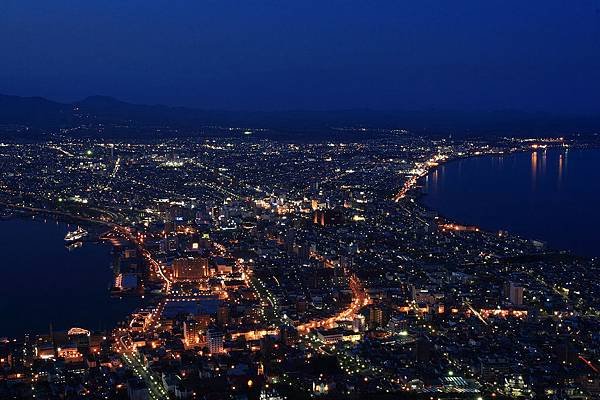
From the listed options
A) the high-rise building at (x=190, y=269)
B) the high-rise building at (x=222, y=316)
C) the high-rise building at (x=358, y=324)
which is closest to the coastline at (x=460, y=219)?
the high-rise building at (x=358, y=324)

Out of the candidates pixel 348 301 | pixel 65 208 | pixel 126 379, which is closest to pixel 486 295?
pixel 348 301

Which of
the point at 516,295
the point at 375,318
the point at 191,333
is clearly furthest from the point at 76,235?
the point at 516,295

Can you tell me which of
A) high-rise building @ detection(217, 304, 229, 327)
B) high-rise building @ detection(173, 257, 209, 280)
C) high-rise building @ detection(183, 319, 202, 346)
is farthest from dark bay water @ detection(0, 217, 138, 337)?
high-rise building @ detection(217, 304, 229, 327)

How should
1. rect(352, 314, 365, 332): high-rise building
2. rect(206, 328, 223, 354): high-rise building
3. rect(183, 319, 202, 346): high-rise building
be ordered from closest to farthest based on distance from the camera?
rect(206, 328, 223, 354): high-rise building
rect(183, 319, 202, 346): high-rise building
rect(352, 314, 365, 332): high-rise building

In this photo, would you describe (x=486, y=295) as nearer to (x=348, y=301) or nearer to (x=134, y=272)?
(x=348, y=301)

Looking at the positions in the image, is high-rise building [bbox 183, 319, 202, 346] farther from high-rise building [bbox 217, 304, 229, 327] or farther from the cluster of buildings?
high-rise building [bbox 217, 304, 229, 327]

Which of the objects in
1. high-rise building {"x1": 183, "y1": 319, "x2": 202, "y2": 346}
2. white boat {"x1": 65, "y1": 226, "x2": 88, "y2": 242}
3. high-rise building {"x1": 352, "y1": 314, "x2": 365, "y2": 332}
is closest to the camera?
high-rise building {"x1": 183, "y1": 319, "x2": 202, "y2": 346}
